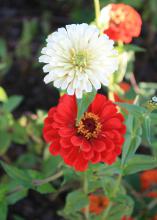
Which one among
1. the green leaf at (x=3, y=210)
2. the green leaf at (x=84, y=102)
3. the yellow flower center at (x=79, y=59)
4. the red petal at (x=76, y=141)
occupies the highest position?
the yellow flower center at (x=79, y=59)

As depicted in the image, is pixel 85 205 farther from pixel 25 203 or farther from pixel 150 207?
pixel 25 203

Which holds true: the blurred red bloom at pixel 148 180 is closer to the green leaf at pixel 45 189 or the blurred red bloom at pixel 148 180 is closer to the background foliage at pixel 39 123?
the background foliage at pixel 39 123

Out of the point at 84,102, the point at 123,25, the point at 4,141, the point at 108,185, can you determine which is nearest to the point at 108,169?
the point at 108,185

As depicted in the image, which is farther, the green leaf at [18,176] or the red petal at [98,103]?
the green leaf at [18,176]

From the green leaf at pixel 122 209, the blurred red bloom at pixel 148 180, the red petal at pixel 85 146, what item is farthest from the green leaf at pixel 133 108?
the blurred red bloom at pixel 148 180

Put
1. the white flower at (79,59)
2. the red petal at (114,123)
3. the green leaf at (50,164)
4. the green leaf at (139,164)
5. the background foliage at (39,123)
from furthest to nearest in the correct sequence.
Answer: the green leaf at (50,164), the background foliage at (39,123), the green leaf at (139,164), the red petal at (114,123), the white flower at (79,59)

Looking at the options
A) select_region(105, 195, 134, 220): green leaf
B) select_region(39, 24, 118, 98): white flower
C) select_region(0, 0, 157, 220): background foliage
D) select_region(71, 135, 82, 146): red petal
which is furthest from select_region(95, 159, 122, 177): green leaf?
select_region(39, 24, 118, 98): white flower
